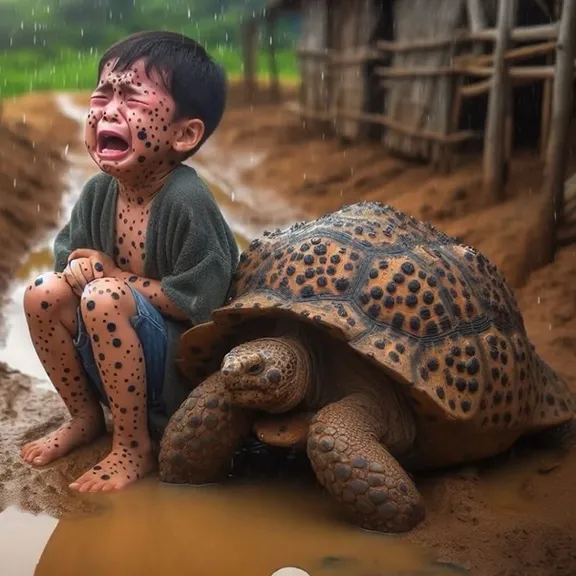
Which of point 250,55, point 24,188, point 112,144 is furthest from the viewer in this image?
point 250,55

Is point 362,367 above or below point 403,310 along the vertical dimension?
below

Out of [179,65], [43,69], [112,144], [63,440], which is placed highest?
[179,65]

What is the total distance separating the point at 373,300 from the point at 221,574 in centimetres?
67

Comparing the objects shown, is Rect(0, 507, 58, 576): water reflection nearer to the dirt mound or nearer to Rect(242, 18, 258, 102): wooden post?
the dirt mound

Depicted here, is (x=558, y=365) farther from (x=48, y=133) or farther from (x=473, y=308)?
(x=48, y=133)

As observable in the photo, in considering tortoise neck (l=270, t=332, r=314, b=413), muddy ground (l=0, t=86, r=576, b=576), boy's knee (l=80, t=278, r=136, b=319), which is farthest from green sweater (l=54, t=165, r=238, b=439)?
muddy ground (l=0, t=86, r=576, b=576)

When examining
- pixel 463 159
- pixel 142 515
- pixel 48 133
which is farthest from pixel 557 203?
pixel 48 133

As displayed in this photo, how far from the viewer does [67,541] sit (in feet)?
5.58

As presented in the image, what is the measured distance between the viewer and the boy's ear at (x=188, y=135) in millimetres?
2016

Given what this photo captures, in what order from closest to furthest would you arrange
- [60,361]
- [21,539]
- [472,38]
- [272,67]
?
[21,539] < [60,361] < [472,38] < [272,67]

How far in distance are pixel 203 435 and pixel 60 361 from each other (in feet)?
1.44

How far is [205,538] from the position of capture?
1.73m

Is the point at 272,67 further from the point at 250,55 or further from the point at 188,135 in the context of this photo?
the point at 188,135

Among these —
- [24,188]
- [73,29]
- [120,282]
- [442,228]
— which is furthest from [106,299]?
[73,29]
